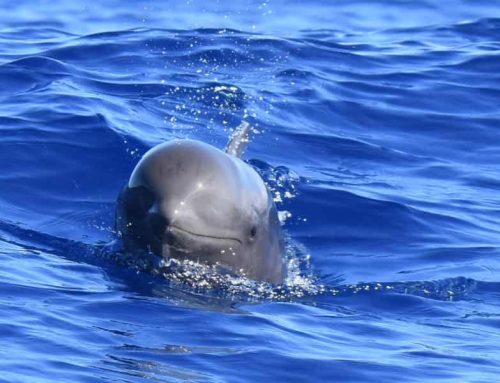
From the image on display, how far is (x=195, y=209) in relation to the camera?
34.9ft

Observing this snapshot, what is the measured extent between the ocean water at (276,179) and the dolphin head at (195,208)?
0.27 meters

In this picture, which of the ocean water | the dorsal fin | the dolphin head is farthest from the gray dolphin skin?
the dorsal fin

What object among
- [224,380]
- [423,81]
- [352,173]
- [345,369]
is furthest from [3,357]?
[423,81]

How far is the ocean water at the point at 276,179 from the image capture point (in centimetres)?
968

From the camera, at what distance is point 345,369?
941cm

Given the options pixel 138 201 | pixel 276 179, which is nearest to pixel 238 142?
pixel 138 201

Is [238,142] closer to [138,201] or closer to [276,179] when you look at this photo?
[138,201]

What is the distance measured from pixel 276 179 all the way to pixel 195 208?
4.67 meters

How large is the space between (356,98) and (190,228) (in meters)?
9.31

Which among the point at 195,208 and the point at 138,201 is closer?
the point at 195,208

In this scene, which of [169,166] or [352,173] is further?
[352,173]

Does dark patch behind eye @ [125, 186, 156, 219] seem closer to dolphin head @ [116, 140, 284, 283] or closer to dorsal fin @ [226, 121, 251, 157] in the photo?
dolphin head @ [116, 140, 284, 283]

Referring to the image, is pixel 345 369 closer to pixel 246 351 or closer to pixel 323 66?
pixel 246 351

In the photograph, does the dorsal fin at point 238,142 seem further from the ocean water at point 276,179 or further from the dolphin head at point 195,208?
the ocean water at point 276,179
